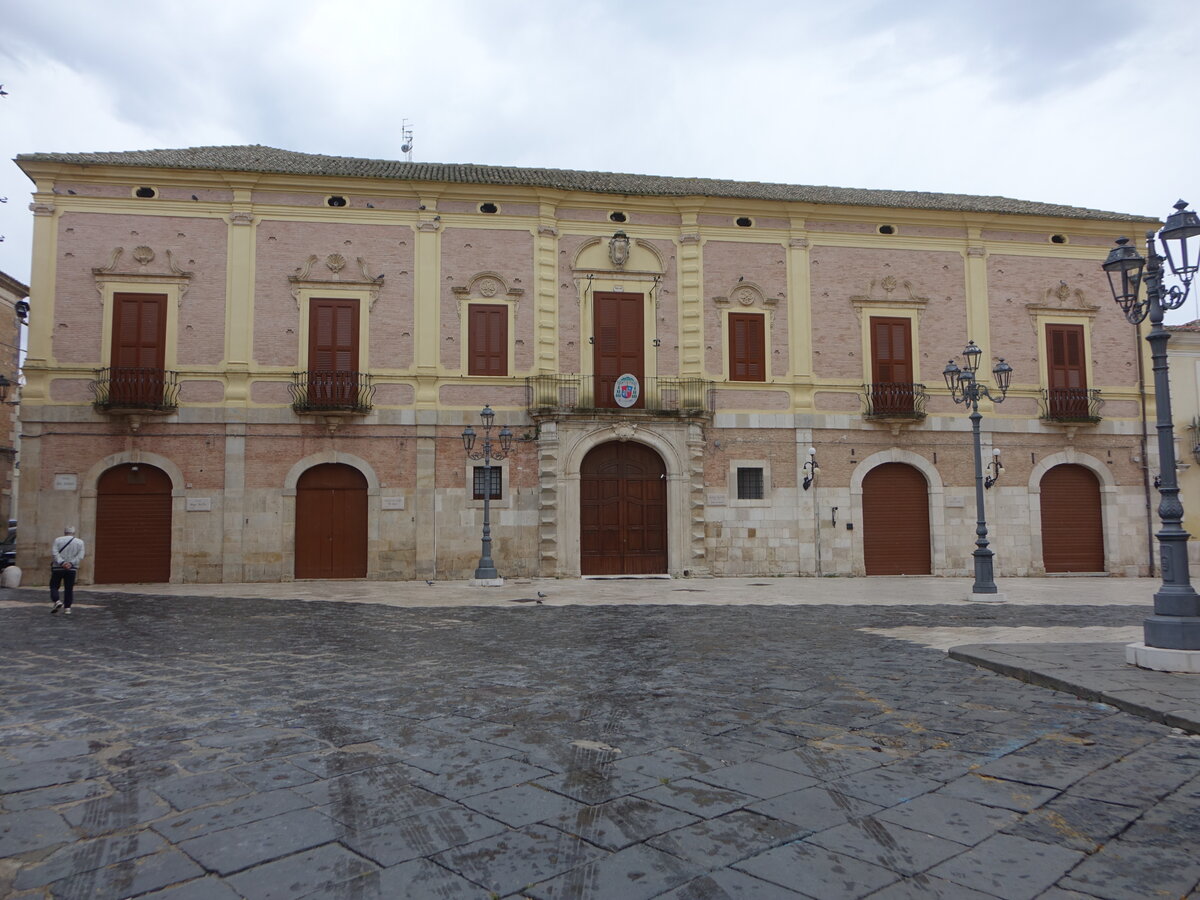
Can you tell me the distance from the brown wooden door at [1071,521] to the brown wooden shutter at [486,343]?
46.8ft

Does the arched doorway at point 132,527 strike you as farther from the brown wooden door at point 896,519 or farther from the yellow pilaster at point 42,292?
the brown wooden door at point 896,519

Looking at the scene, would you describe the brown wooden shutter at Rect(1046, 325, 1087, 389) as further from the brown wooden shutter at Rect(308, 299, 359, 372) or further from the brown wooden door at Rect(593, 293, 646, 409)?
the brown wooden shutter at Rect(308, 299, 359, 372)

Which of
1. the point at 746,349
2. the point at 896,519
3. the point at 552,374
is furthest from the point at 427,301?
the point at 896,519

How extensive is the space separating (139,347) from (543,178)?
10.5 metres

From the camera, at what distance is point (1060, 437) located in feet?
71.1

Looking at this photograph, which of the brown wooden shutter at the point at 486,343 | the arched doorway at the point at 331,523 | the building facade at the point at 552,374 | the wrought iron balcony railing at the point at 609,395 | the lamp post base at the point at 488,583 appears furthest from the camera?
the brown wooden shutter at the point at 486,343

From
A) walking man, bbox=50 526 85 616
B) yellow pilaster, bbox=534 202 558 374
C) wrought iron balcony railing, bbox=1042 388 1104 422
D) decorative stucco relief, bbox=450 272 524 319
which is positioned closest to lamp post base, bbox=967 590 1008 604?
wrought iron balcony railing, bbox=1042 388 1104 422

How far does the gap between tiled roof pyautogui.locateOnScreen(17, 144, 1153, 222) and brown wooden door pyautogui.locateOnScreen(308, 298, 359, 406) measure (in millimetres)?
3157

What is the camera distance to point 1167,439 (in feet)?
24.6

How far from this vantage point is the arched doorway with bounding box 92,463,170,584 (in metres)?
18.7

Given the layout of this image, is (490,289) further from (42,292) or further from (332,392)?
(42,292)

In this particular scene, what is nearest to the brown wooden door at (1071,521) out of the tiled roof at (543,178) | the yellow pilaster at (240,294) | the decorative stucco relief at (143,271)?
the tiled roof at (543,178)

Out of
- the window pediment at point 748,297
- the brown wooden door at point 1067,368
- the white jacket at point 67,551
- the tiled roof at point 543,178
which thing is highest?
the tiled roof at point 543,178

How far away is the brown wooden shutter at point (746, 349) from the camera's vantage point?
20922 millimetres
